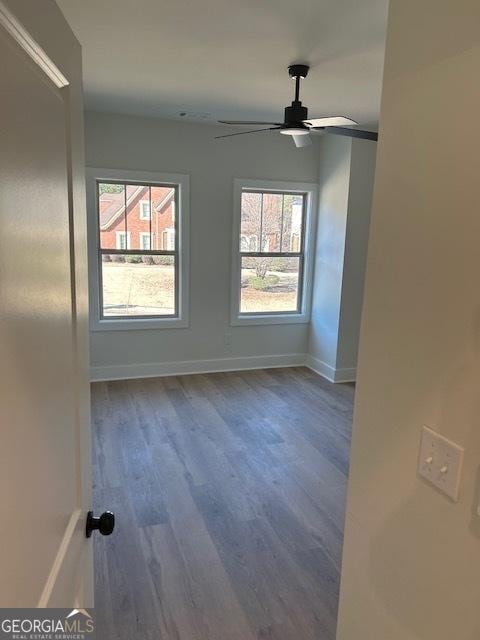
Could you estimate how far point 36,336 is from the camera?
70cm

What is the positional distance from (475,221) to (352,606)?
3.66 feet

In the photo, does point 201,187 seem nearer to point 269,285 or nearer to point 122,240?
point 122,240

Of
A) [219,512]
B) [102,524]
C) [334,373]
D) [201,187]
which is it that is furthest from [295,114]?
[334,373]

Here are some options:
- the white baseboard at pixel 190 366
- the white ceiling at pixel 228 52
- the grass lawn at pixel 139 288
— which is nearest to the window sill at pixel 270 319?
the grass lawn at pixel 139 288

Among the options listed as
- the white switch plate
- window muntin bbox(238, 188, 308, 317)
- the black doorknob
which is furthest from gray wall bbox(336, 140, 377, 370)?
the black doorknob

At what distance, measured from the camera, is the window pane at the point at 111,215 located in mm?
4492

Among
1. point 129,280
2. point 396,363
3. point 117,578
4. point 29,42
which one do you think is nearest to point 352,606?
point 396,363

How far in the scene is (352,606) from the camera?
4.12 feet

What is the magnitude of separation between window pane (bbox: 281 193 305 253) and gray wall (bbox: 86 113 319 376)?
269 millimetres

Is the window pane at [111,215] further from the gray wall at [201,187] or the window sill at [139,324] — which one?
the window sill at [139,324]

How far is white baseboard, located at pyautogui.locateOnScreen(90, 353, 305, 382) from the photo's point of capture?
4.77 meters

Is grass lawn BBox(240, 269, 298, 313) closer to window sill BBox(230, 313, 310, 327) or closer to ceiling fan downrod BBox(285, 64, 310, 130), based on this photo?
window sill BBox(230, 313, 310, 327)

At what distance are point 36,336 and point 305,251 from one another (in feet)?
15.8

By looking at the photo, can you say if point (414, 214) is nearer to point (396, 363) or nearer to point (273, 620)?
point (396, 363)
